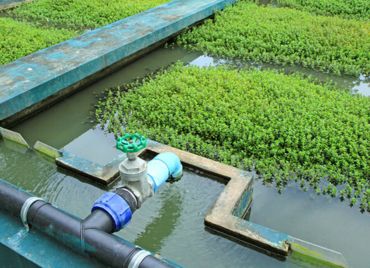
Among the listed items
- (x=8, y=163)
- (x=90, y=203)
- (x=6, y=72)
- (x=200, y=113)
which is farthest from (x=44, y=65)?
(x=90, y=203)

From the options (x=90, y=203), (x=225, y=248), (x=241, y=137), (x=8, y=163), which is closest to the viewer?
(x=225, y=248)

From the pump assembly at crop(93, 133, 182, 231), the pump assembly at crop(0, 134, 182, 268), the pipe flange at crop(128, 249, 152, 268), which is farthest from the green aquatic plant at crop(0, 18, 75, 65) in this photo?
the pipe flange at crop(128, 249, 152, 268)

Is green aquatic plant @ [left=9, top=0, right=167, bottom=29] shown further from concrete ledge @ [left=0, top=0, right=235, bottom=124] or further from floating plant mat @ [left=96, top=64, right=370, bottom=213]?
floating plant mat @ [left=96, top=64, right=370, bottom=213]

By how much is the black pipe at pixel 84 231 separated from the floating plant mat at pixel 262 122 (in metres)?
2.30

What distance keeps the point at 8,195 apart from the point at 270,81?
4.47 metres

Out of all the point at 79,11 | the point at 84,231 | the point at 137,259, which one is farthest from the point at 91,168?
the point at 79,11

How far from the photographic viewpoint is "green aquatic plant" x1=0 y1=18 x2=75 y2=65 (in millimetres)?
7480

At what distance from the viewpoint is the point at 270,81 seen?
6.41 meters

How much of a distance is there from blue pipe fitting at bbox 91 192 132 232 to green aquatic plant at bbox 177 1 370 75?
535 cm

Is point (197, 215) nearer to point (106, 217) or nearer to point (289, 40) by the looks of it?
point (106, 217)

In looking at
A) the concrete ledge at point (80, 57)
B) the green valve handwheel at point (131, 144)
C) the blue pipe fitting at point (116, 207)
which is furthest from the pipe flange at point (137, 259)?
the concrete ledge at point (80, 57)

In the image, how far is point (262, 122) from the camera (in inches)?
211

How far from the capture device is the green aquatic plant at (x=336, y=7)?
986cm

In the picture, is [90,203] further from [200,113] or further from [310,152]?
[310,152]
